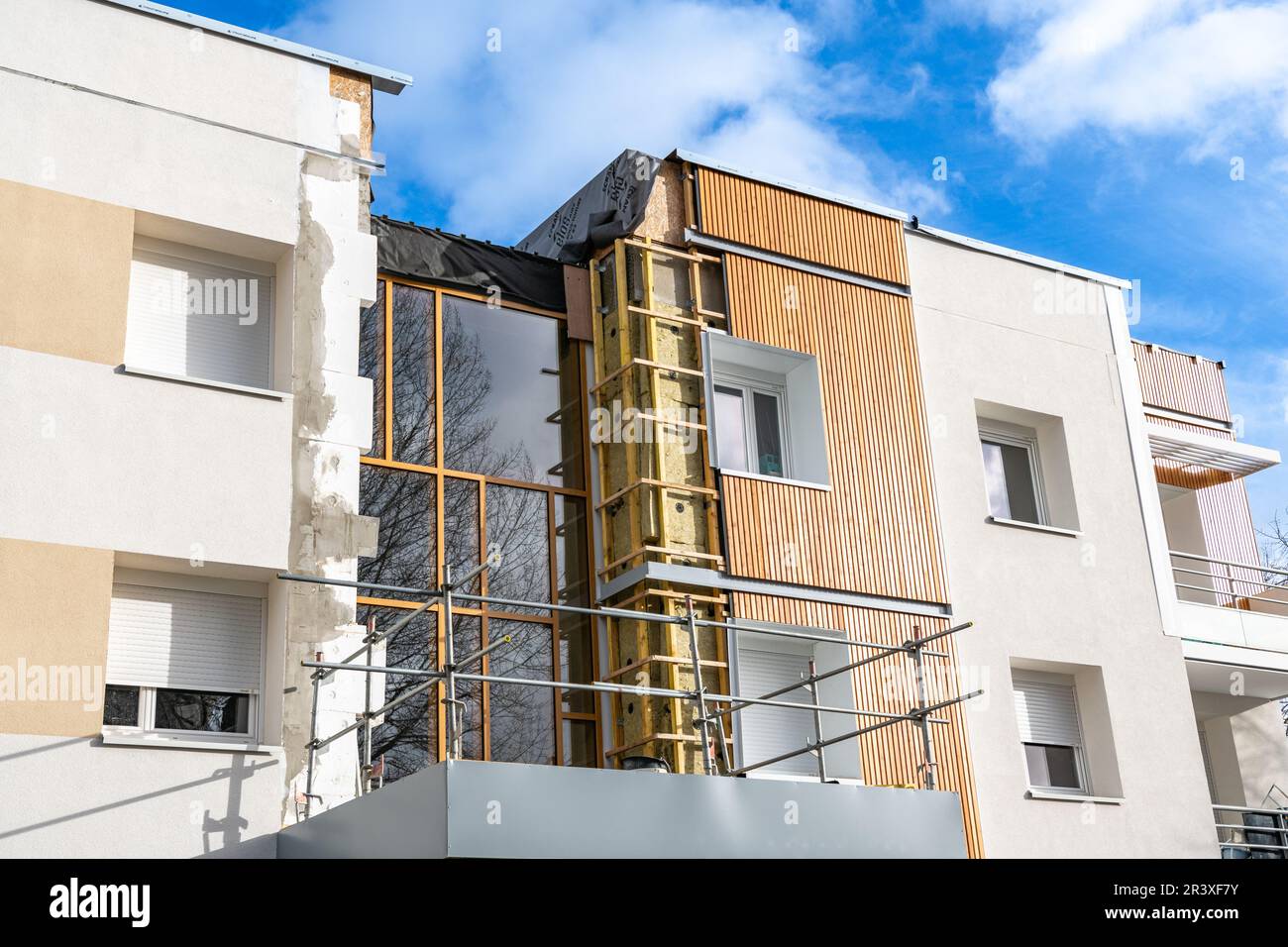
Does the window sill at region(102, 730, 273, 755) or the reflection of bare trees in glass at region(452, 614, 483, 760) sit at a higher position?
the reflection of bare trees in glass at region(452, 614, 483, 760)

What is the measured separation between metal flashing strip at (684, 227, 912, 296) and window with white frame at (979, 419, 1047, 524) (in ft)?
6.52

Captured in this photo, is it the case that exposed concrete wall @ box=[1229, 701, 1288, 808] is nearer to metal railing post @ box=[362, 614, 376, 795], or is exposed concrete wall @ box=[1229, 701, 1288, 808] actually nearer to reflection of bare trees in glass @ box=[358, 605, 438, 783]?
reflection of bare trees in glass @ box=[358, 605, 438, 783]

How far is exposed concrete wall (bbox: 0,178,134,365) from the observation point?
1025 centimetres

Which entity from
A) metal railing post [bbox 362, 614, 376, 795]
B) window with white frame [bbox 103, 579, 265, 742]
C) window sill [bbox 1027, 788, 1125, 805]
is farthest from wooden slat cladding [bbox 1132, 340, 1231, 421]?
window with white frame [bbox 103, 579, 265, 742]

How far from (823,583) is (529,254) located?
423cm

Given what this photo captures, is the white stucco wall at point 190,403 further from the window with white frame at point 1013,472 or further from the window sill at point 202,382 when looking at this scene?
the window with white frame at point 1013,472

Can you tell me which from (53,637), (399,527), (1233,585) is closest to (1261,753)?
(1233,585)

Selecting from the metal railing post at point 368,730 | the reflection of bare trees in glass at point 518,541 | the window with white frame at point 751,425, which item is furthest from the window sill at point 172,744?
the window with white frame at point 751,425

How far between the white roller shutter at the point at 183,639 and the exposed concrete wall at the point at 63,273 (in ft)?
5.84

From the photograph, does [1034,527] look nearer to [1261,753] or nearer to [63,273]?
[1261,753]

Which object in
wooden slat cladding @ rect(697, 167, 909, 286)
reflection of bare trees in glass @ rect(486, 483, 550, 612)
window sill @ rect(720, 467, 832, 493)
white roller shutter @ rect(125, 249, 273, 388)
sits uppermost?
wooden slat cladding @ rect(697, 167, 909, 286)

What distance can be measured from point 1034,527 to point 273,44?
890 cm

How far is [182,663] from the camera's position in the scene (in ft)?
33.5
